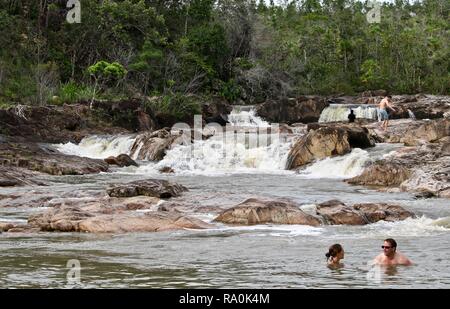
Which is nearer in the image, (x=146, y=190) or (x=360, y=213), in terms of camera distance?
(x=360, y=213)

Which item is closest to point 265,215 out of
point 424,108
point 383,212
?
point 383,212

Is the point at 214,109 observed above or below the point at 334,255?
above

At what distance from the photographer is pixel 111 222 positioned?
14.8 metres

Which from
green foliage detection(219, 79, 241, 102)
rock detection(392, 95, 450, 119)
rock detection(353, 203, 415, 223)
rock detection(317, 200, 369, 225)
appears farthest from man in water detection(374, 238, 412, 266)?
green foliage detection(219, 79, 241, 102)

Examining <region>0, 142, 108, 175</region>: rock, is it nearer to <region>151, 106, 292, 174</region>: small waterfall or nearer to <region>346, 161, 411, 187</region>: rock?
<region>151, 106, 292, 174</region>: small waterfall

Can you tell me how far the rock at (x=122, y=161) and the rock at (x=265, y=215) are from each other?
14.2m

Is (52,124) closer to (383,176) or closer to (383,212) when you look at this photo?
(383,176)

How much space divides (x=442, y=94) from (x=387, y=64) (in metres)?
4.43

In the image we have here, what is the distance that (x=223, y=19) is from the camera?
53.1 m

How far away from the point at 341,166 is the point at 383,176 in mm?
3512

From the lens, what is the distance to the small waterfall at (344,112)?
3909 cm

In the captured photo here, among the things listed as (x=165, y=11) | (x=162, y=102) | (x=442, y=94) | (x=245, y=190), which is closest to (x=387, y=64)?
(x=442, y=94)

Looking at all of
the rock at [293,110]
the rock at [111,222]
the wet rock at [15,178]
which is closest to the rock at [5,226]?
the rock at [111,222]

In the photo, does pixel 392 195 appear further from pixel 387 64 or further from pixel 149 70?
pixel 387 64
